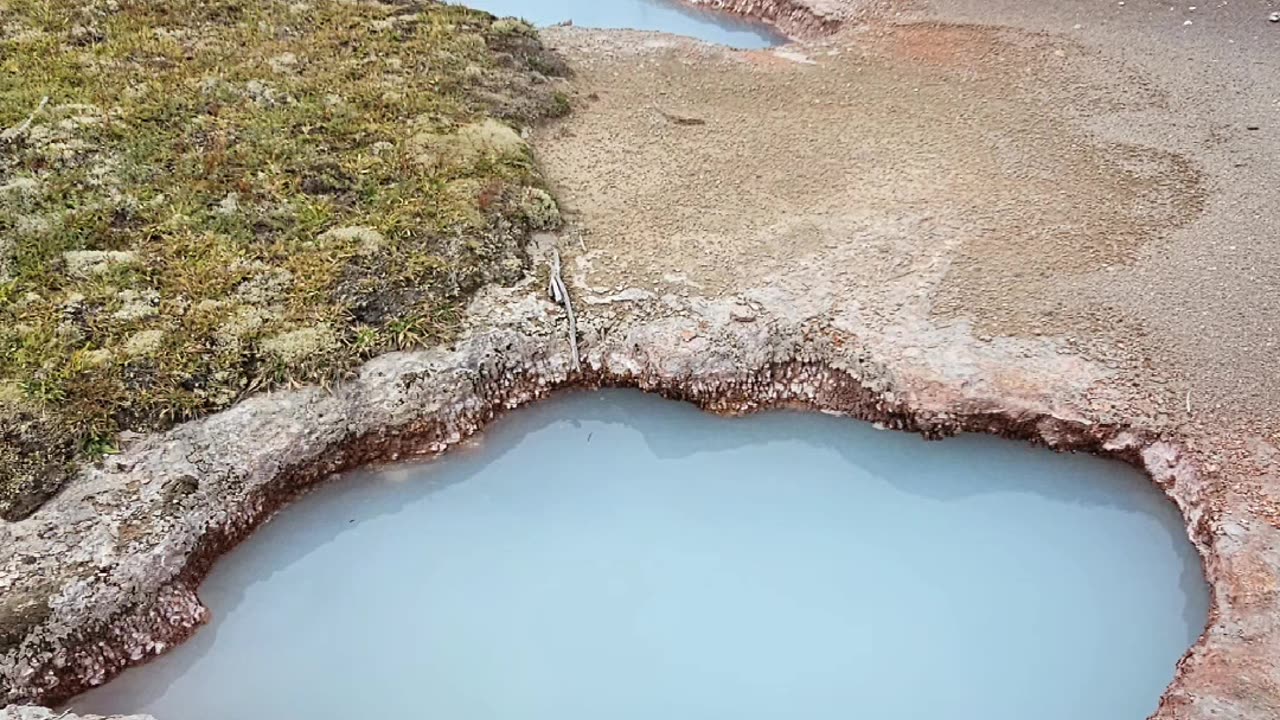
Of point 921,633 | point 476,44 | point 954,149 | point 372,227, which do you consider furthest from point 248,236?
point 954,149

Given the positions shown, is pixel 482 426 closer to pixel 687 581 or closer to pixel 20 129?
pixel 687 581

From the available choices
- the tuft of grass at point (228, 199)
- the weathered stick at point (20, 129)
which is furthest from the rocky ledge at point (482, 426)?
the weathered stick at point (20, 129)

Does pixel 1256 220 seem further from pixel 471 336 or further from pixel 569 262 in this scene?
pixel 471 336

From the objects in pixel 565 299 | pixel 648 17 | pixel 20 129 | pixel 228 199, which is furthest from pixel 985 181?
pixel 20 129

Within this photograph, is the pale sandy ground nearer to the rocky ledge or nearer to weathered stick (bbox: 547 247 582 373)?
weathered stick (bbox: 547 247 582 373)

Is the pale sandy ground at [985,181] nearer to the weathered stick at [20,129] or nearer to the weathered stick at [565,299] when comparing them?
the weathered stick at [565,299]
